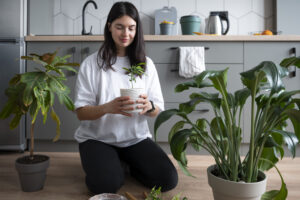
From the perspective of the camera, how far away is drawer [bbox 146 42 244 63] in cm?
208

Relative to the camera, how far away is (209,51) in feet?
6.84

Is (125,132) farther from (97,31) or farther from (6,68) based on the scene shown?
(97,31)

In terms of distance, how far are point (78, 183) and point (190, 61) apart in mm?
1146

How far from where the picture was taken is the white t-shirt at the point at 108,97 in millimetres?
1462

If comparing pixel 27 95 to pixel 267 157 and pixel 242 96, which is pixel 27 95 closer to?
pixel 242 96

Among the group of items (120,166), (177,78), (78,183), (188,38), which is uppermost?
(188,38)

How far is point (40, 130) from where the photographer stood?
2.13 m

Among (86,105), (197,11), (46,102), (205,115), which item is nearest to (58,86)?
(46,102)

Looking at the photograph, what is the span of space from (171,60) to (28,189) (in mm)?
1320

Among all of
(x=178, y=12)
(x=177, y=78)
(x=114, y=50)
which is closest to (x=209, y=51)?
(x=177, y=78)

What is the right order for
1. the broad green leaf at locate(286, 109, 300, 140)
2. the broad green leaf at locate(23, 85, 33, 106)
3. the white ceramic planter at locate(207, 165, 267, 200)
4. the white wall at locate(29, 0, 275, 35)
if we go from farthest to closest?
the white wall at locate(29, 0, 275, 35) → the broad green leaf at locate(23, 85, 33, 106) → the white ceramic planter at locate(207, 165, 267, 200) → the broad green leaf at locate(286, 109, 300, 140)

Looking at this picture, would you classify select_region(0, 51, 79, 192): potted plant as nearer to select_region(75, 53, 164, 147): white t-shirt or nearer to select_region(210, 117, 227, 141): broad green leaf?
select_region(75, 53, 164, 147): white t-shirt

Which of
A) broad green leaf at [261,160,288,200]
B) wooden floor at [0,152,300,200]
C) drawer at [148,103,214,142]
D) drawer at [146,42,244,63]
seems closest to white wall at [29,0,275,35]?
drawer at [146,42,244,63]

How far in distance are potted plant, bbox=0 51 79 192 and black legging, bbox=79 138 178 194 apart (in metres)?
0.23
